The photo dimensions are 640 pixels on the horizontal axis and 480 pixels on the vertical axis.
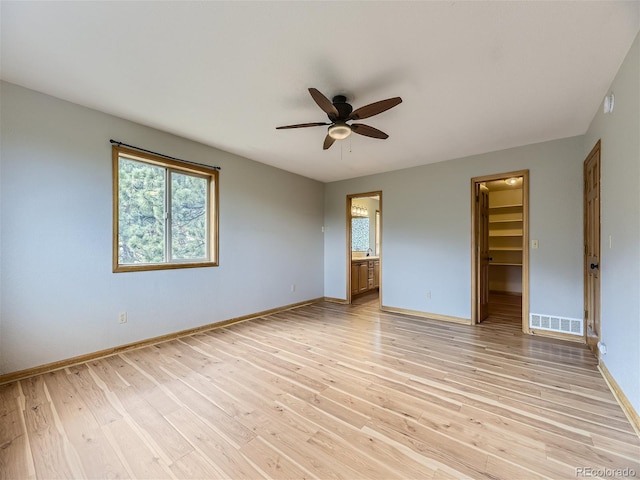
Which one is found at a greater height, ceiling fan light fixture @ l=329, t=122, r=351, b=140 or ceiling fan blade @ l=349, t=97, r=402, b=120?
ceiling fan blade @ l=349, t=97, r=402, b=120

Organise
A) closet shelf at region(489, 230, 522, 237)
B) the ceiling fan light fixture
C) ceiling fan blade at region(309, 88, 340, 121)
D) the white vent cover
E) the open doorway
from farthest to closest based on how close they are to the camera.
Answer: closet shelf at region(489, 230, 522, 237)
the open doorway
the white vent cover
the ceiling fan light fixture
ceiling fan blade at region(309, 88, 340, 121)

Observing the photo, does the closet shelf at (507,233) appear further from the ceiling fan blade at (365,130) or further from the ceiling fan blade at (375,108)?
the ceiling fan blade at (375,108)

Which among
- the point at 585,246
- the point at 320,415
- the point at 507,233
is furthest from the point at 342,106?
the point at 507,233

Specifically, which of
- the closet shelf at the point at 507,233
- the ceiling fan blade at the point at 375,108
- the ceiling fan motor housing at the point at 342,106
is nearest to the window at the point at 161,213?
the ceiling fan motor housing at the point at 342,106

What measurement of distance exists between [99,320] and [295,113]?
9.41 ft

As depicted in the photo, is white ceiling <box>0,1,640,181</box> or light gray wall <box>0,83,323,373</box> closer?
white ceiling <box>0,1,640,181</box>

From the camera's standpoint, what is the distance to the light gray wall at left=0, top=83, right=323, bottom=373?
7.58 ft

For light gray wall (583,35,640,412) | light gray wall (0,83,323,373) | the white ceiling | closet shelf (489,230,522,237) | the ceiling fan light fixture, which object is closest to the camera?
the white ceiling

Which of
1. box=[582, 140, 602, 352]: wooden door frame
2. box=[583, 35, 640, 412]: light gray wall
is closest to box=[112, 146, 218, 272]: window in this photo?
box=[583, 35, 640, 412]: light gray wall

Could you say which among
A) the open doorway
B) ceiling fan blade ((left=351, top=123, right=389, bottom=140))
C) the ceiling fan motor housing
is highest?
the ceiling fan motor housing

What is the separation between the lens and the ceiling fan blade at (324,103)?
6.49 ft

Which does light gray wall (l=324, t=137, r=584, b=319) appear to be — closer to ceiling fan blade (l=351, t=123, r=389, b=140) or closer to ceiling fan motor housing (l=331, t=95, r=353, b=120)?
ceiling fan blade (l=351, t=123, r=389, b=140)

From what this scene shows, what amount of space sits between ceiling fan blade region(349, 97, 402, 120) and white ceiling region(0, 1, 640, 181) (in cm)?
22

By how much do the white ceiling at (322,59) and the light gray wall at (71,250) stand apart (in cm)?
25
